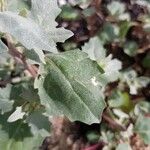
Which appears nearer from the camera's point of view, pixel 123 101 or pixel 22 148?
pixel 22 148

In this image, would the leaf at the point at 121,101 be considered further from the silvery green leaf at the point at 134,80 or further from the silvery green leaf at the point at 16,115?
the silvery green leaf at the point at 16,115

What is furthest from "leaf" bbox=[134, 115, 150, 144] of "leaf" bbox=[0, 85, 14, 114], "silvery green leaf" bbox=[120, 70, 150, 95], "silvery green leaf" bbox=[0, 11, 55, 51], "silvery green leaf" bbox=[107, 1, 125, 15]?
"silvery green leaf" bbox=[0, 11, 55, 51]

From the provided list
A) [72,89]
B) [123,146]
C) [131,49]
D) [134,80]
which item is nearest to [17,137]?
[72,89]

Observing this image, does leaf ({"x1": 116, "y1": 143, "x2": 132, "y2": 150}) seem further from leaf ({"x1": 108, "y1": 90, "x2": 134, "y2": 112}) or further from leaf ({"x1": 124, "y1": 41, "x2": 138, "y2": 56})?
leaf ({"x1": 124, "y1": 41, "x2": 138, "y2": 56})

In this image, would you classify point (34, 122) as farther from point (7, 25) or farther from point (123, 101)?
point (123, 101)

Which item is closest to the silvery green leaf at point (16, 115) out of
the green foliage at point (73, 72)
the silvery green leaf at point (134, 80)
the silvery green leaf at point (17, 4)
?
the green foliage at point (73, 72)

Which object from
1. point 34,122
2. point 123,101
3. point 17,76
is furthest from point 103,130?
point 34,122
